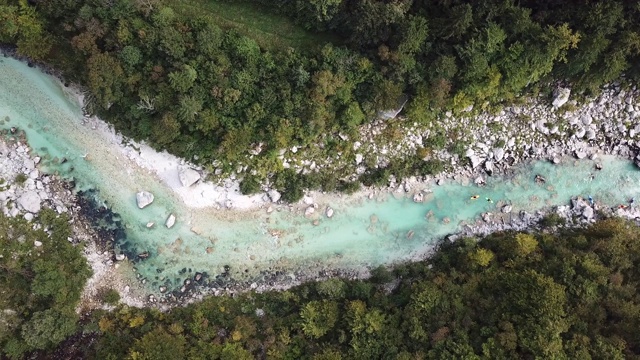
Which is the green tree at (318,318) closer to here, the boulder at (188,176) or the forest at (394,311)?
the forest at (394,311)

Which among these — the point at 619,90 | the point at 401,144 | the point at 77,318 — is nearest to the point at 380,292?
the point at 401,144

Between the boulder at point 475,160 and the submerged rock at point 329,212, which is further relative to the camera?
the boulder at point 475,160

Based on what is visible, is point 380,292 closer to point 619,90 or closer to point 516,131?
point 516,131

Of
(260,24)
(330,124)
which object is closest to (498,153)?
(330,124)

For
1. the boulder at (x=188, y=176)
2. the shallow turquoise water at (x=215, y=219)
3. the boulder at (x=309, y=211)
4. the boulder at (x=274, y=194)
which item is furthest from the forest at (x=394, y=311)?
the boulder at (x=188, y=176)

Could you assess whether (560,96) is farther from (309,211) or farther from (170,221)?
(170,221)

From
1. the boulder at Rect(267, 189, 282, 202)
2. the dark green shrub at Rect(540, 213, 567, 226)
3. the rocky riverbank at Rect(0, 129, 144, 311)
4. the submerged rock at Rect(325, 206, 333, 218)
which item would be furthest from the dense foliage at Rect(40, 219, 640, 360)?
the boulder at Rect(267, 189, 282, 202)

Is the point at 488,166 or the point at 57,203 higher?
the point at 488,166
